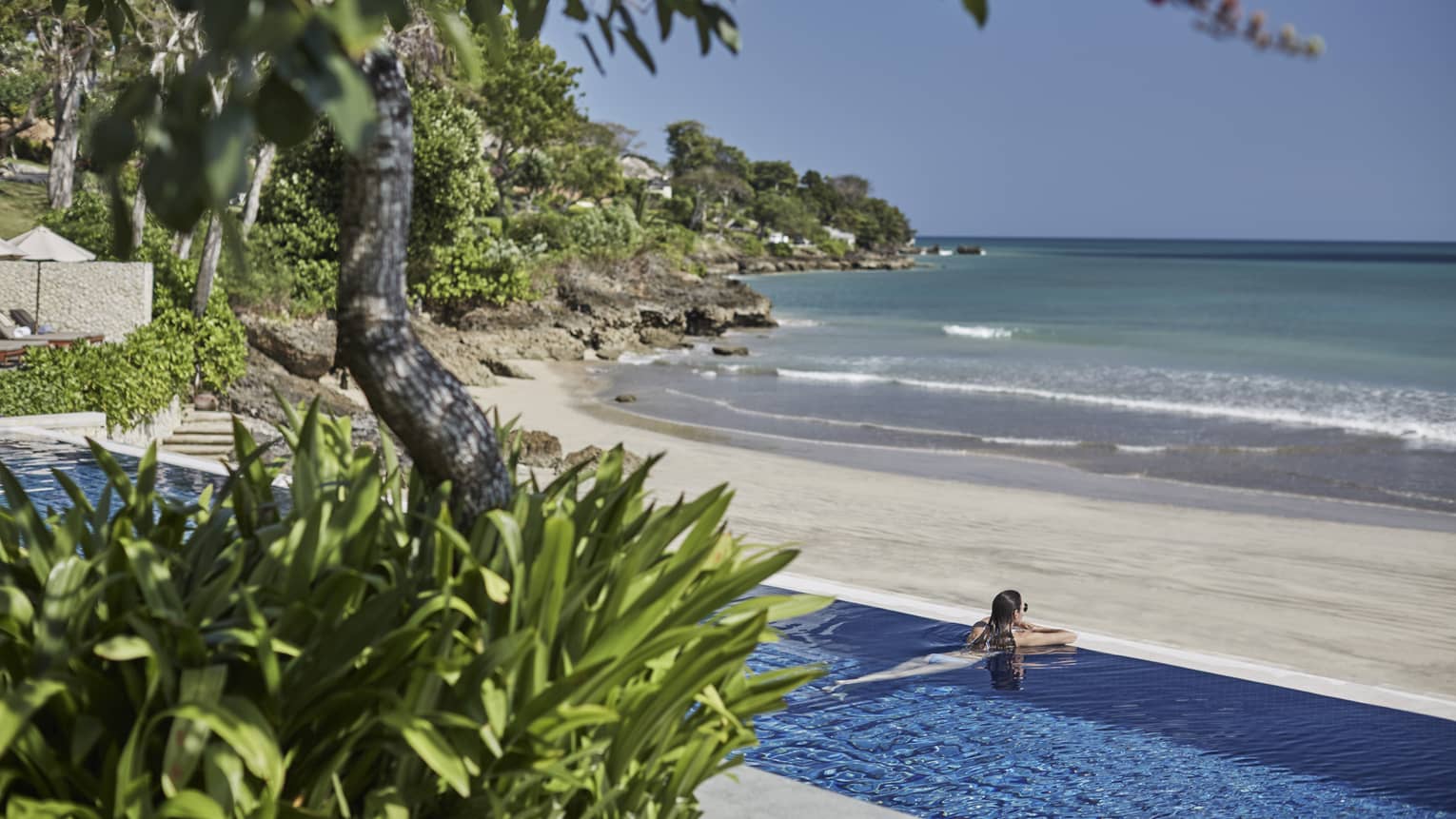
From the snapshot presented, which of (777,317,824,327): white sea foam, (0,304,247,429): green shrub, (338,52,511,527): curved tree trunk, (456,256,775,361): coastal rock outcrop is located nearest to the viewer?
(338,52,511,527): curved tree trunk

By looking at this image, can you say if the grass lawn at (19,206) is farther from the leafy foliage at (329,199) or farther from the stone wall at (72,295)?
the stone wall at (72,295)

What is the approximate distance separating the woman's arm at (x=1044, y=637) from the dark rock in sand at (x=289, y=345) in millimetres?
14289

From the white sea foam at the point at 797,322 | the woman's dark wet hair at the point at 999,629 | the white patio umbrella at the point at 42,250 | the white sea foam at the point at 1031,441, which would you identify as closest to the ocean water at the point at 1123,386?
the white sea foam at the point at 1031,441

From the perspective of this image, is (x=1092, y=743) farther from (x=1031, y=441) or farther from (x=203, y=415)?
(x=1031, y=441)

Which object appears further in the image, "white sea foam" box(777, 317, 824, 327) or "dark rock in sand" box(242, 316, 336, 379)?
"white sea foam" box(777, 317, 824, 327)

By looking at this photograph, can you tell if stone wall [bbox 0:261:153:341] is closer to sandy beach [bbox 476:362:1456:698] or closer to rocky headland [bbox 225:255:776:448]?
rocky headland [bbox 225:255:776:448]

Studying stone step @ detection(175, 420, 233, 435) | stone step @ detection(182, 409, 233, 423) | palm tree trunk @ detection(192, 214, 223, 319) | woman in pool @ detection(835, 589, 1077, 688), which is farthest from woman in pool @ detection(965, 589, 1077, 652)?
palm tree trunk @ detection(192, 214, 223, 319)

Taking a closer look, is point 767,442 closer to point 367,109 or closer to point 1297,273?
point 367,109

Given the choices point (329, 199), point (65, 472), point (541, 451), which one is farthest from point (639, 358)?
point (65, 472)

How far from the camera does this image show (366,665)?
247 cm

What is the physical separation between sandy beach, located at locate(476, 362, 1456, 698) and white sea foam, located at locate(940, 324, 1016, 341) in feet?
83.5

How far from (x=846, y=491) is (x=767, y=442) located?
15.1ft

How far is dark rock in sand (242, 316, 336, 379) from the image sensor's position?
18.0 meters

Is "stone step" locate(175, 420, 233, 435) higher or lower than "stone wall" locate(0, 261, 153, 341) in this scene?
lower
